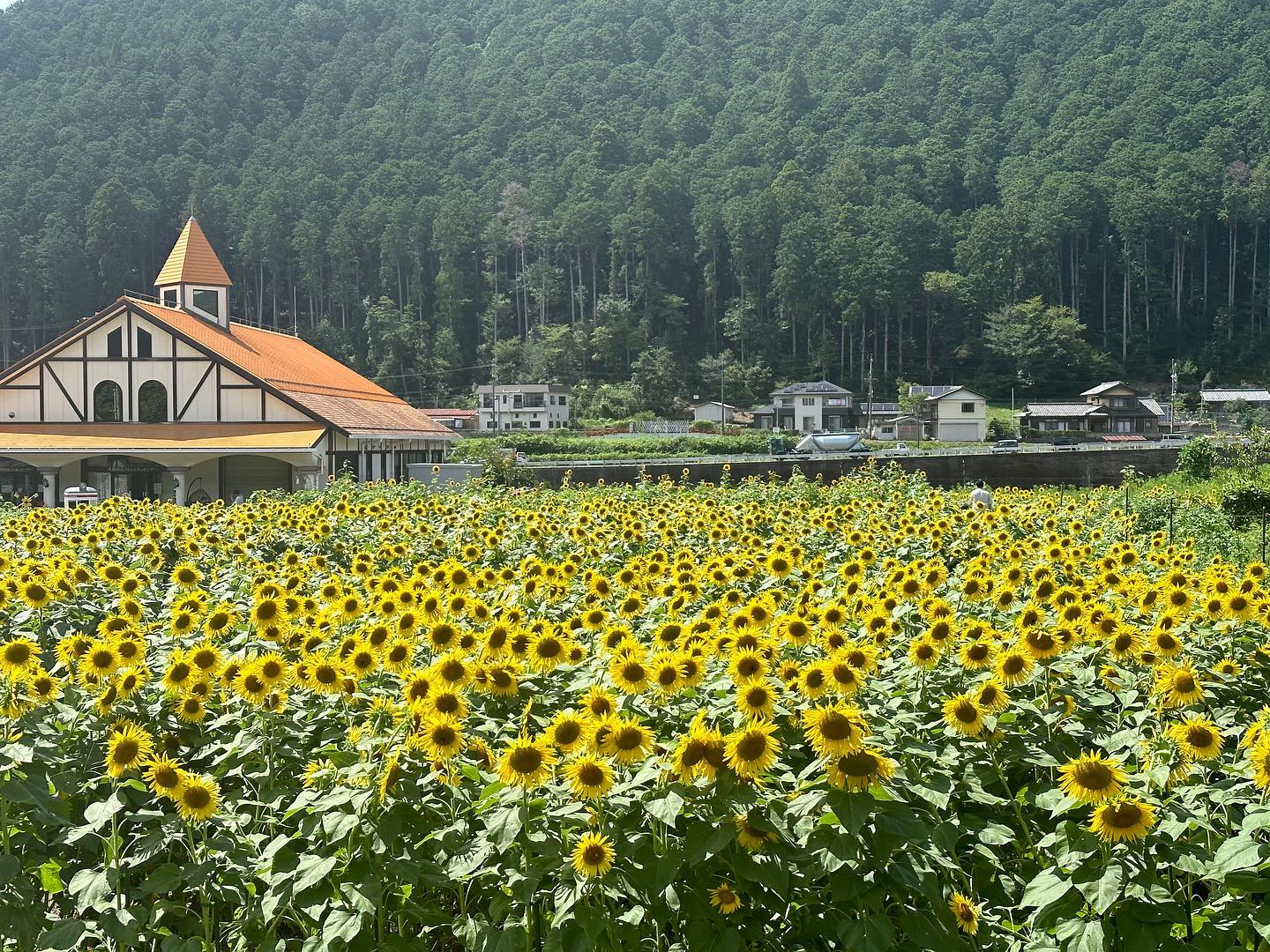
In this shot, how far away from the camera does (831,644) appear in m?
3.37

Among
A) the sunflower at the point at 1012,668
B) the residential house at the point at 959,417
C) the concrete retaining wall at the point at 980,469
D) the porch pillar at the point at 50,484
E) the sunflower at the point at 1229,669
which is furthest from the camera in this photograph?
the residential house at the point at 959,417

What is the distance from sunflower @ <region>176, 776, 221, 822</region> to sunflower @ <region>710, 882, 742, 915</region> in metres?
1.22

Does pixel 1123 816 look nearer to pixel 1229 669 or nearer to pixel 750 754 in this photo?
pixel 750 754

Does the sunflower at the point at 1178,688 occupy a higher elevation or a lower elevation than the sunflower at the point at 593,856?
higher

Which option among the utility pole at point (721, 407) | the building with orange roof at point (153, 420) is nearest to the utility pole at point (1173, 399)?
the utility pole at point (721, 407)

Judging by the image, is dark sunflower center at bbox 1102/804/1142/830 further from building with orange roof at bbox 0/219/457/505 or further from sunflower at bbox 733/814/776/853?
building with orange roof at bbox 0/219/457/505

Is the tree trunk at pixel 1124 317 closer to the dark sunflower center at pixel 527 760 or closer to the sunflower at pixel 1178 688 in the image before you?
the sunflower at pixel 1178 688

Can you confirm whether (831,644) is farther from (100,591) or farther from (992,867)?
(100,591)

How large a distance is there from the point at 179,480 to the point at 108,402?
10.4 ft

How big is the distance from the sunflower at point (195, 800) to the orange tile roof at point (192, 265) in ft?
113

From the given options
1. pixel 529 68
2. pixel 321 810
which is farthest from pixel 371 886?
pixel 529 68

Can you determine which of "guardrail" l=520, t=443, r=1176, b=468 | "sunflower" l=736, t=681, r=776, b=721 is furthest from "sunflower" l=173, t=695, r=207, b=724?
"guardrail" l=520, t=443, r=1176, b=468

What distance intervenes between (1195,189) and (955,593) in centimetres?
9931

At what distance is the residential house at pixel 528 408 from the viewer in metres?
71.2
